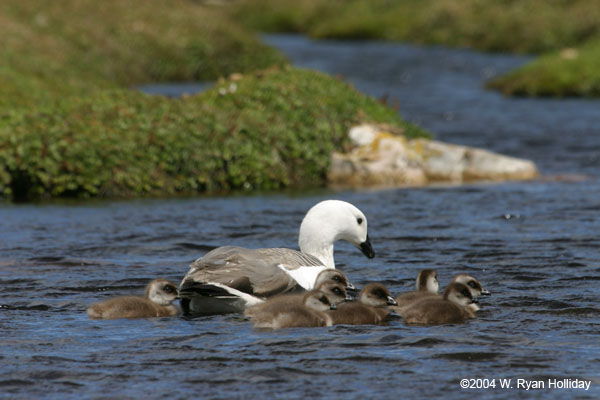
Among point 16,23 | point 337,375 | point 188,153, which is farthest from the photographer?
point 16,23

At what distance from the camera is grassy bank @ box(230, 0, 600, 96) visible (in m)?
37.2

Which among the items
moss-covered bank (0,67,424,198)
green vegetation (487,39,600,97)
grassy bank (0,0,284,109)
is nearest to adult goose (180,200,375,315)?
moss-covered bank (0,67,424,198)

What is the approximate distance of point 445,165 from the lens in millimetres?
21094

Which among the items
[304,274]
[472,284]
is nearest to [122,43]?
[304,274]

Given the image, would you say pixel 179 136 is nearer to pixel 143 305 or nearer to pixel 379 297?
pixel 143 305

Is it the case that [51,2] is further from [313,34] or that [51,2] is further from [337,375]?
[337,375]

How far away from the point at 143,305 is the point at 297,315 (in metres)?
1.66

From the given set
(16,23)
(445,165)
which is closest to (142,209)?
(445,165)

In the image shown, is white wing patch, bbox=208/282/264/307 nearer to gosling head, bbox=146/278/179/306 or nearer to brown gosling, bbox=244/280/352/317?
brown gosling, bbox=244/280/352/317

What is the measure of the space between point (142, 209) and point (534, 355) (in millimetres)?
9565

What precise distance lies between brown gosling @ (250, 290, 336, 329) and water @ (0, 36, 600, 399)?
102 mm

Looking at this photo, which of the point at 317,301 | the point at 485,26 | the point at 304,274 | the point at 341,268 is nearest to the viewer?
the point at 317,301

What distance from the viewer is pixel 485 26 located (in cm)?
5719

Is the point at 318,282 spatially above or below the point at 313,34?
below
